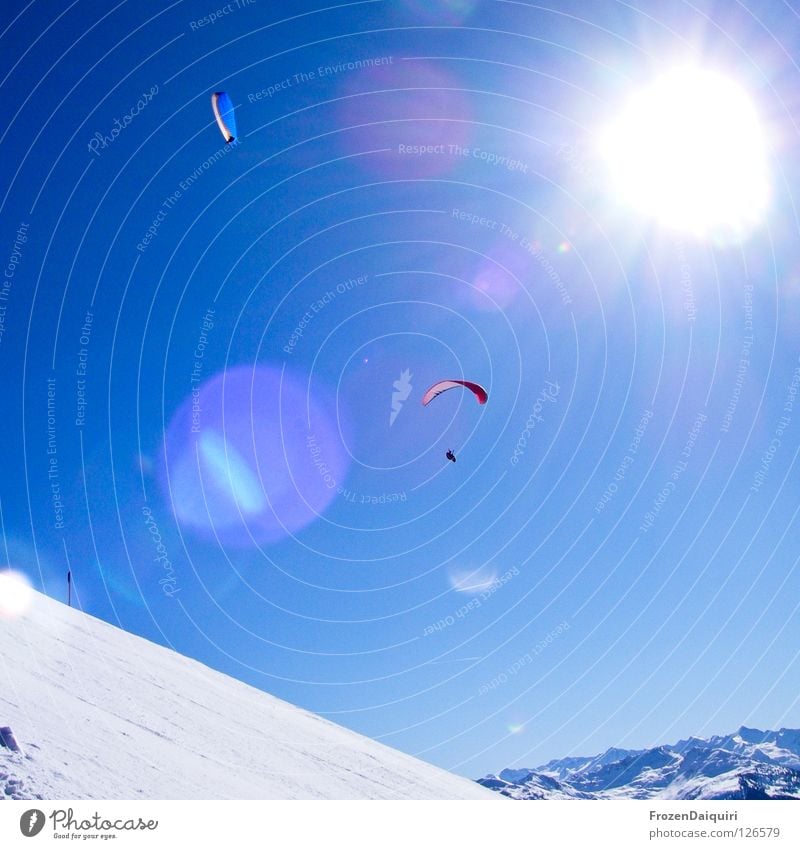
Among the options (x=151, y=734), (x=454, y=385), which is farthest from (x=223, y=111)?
(x=151, y=734)

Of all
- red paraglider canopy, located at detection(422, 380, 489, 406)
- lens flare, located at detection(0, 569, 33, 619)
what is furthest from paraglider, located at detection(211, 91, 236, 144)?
lens flare, located at detection(0, 569, 33, 619)

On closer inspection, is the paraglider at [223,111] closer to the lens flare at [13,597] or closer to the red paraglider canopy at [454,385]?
the red paraglider canopy at [454,385]

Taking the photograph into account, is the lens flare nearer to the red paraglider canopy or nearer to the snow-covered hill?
the snow-covered hill

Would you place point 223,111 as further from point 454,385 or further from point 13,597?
point 13,597

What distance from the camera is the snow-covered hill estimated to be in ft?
53.8

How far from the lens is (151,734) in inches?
955

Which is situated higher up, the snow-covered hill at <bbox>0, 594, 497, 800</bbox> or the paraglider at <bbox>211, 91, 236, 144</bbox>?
the paraglider at <bbox>211, 91, 236, 144</bbox>

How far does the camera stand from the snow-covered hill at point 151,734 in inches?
646

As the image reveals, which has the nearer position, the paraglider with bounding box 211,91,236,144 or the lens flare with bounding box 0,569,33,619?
the paraglider with bounding box 211,91,236,144

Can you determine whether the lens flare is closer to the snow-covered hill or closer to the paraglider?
the snow-covered hill
